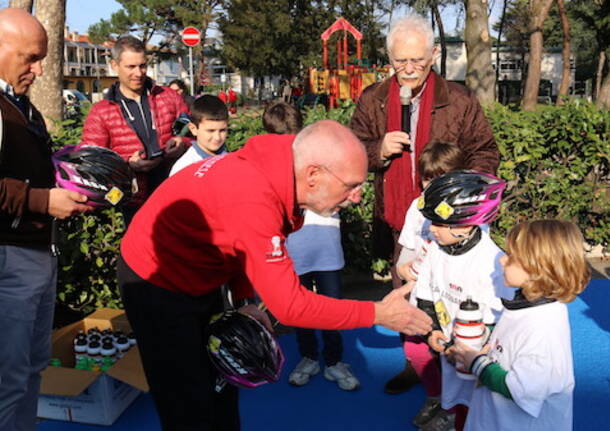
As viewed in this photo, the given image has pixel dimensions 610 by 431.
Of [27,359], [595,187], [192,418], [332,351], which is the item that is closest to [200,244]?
[192,418]

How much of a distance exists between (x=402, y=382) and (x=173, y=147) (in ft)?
8.44

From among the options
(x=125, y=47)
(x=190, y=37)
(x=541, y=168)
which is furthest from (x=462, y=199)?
(x=190, y=37)

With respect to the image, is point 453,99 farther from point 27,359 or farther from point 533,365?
point 27,359

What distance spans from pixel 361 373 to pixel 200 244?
95.2 inches

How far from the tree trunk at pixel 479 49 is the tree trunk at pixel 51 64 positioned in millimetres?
9232

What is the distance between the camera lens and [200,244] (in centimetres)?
233

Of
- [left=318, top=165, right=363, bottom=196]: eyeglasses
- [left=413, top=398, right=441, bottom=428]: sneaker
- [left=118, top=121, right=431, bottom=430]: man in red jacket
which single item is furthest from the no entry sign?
[left=318, top=165, right=363, bottom=196]: eyeglasses

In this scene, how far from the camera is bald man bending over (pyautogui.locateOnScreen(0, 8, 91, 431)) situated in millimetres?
2646

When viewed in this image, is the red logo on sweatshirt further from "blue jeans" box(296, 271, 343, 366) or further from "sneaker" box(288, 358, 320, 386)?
"sneaker" box(288, 358, 320, 386)

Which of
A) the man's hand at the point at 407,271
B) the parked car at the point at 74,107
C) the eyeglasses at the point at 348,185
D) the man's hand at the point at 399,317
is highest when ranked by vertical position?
the parked car at the point at 74,107

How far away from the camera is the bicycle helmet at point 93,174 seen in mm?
2893

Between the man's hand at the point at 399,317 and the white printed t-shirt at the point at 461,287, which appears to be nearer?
the man's hand at the point at 399,317

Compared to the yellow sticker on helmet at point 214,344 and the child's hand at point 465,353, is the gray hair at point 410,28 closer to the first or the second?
the child's hand at point 465,353

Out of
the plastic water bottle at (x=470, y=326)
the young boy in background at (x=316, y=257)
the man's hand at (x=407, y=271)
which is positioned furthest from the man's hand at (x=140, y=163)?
the plastic water bottle at (x=470, y=326)
